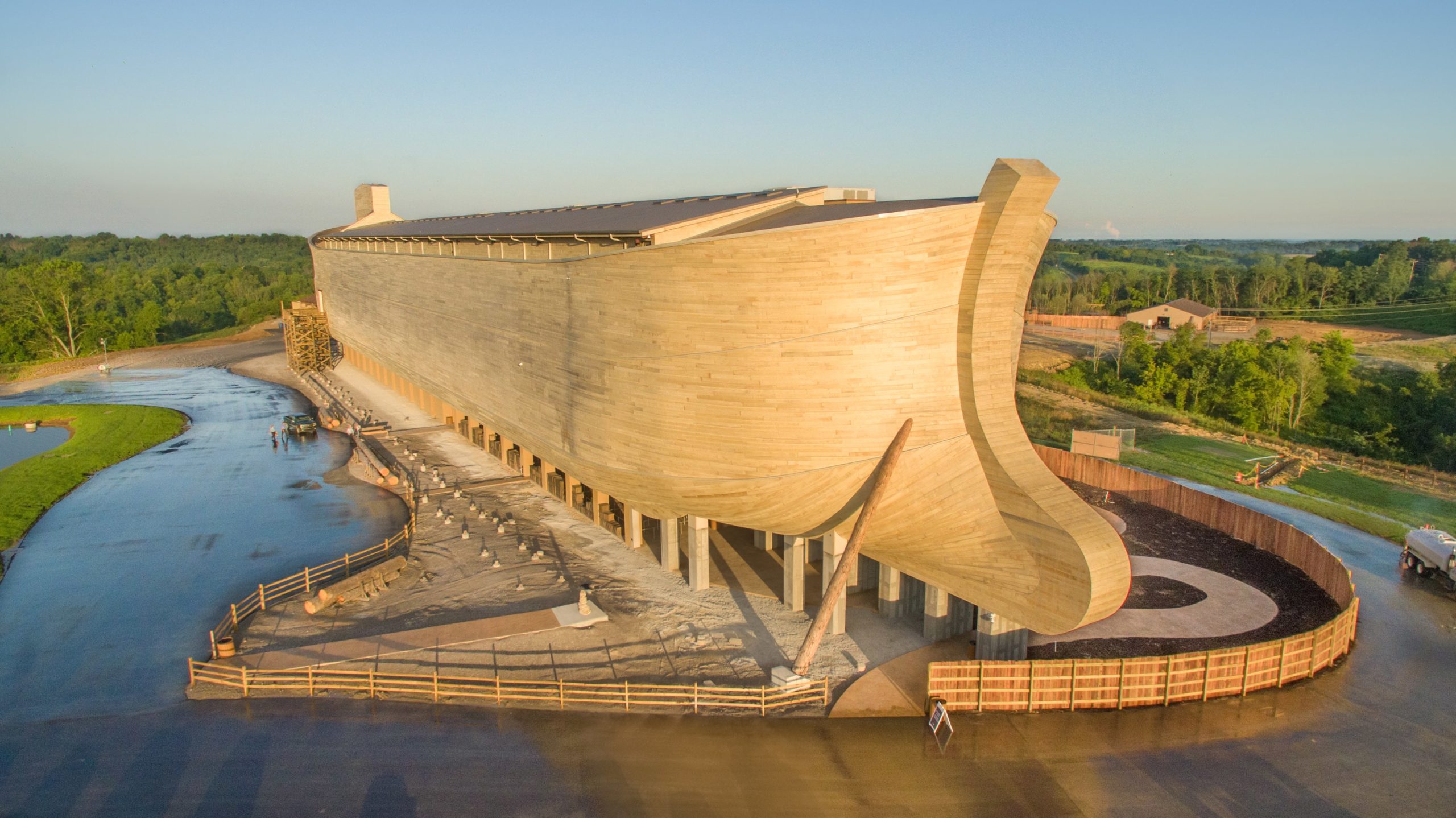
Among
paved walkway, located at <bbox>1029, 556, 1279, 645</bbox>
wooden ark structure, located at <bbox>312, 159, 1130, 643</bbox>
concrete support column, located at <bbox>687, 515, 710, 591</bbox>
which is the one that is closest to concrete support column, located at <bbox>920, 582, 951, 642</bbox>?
wooden ark structure, located at <bbox>312, 159, 1130, 643</bbox>

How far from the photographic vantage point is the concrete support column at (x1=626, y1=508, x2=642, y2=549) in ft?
85.1

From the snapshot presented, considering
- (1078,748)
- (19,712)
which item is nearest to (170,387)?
(19,712)

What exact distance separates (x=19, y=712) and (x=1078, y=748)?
67.6 feet

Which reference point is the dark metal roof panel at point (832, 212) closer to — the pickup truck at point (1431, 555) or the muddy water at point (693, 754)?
the muddy water at point (693, 754)

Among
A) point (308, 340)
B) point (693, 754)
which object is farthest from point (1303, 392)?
point (308, 340)

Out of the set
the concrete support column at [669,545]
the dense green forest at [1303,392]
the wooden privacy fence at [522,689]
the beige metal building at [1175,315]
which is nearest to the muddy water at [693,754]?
the wooden privacy fence at [522,689]

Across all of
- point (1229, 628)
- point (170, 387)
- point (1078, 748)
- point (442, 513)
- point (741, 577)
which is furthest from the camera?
point (170, 387)

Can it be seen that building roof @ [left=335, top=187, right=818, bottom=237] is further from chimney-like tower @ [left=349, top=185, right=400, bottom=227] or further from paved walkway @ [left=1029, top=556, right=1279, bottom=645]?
chimney-like tower @ [left=349, top=185, right=400, bottom=227]

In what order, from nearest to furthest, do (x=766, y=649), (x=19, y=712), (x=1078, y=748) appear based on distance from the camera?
1. (x=1078, y=748)
2. (x=19, y=712)
3. (x=766, y=649)

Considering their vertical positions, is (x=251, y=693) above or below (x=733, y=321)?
below

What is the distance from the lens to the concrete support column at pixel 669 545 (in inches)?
939

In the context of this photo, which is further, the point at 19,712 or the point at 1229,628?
the point at 1229,628

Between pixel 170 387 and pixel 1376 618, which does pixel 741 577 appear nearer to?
pixel 1376 618

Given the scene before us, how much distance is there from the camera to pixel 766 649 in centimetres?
1905
